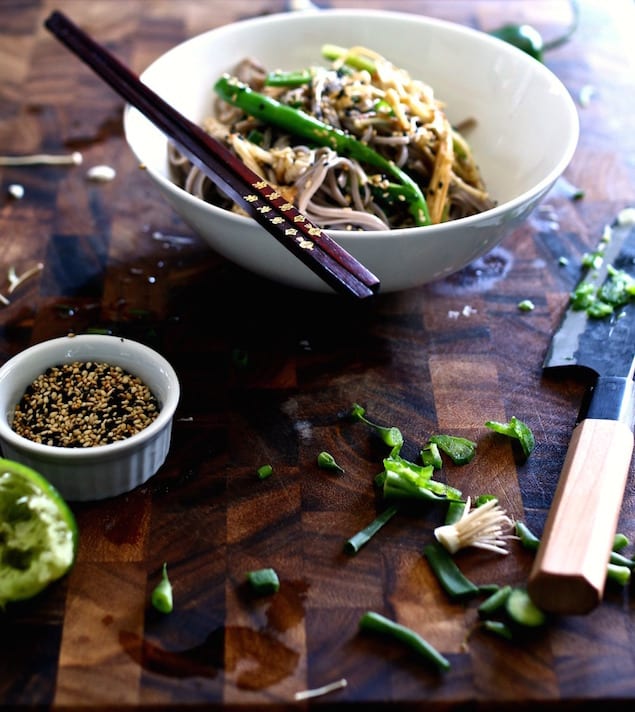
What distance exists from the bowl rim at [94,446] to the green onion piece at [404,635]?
1.85 ft

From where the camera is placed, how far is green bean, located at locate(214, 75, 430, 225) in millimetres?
2396

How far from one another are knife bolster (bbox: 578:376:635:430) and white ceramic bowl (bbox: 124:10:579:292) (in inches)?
17.6

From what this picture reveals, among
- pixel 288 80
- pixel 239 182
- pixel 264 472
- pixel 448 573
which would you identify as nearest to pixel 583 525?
pixel 448 573

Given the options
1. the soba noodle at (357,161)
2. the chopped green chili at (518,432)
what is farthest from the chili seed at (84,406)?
the chopped green chili at (518,432)

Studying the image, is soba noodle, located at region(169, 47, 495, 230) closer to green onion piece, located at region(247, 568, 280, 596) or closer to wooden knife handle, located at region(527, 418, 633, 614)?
wooden knife handle, located at region(527, 418, 633, 614)

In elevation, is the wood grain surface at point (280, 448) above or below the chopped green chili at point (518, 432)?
below

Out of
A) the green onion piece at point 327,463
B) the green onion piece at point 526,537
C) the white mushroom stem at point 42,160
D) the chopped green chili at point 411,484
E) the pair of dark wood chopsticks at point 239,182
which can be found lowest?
the white mushroom stem at point 42,160

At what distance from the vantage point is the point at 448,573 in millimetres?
1836

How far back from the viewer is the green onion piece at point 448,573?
180cm

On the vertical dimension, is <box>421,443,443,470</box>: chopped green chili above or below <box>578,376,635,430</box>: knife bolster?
below

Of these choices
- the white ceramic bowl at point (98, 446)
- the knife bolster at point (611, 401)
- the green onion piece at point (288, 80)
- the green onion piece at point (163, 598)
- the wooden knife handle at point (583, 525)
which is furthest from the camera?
the green onion piece at point (288, 80)

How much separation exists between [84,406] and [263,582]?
56 centimetres

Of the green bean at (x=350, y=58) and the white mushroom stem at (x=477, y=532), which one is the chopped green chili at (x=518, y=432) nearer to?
the white mushroom stem at (x=477, y=532)

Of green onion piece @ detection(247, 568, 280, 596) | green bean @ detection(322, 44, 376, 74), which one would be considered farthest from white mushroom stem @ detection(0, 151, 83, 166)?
green onion piece @ detection(247, 568, 280, 596)
